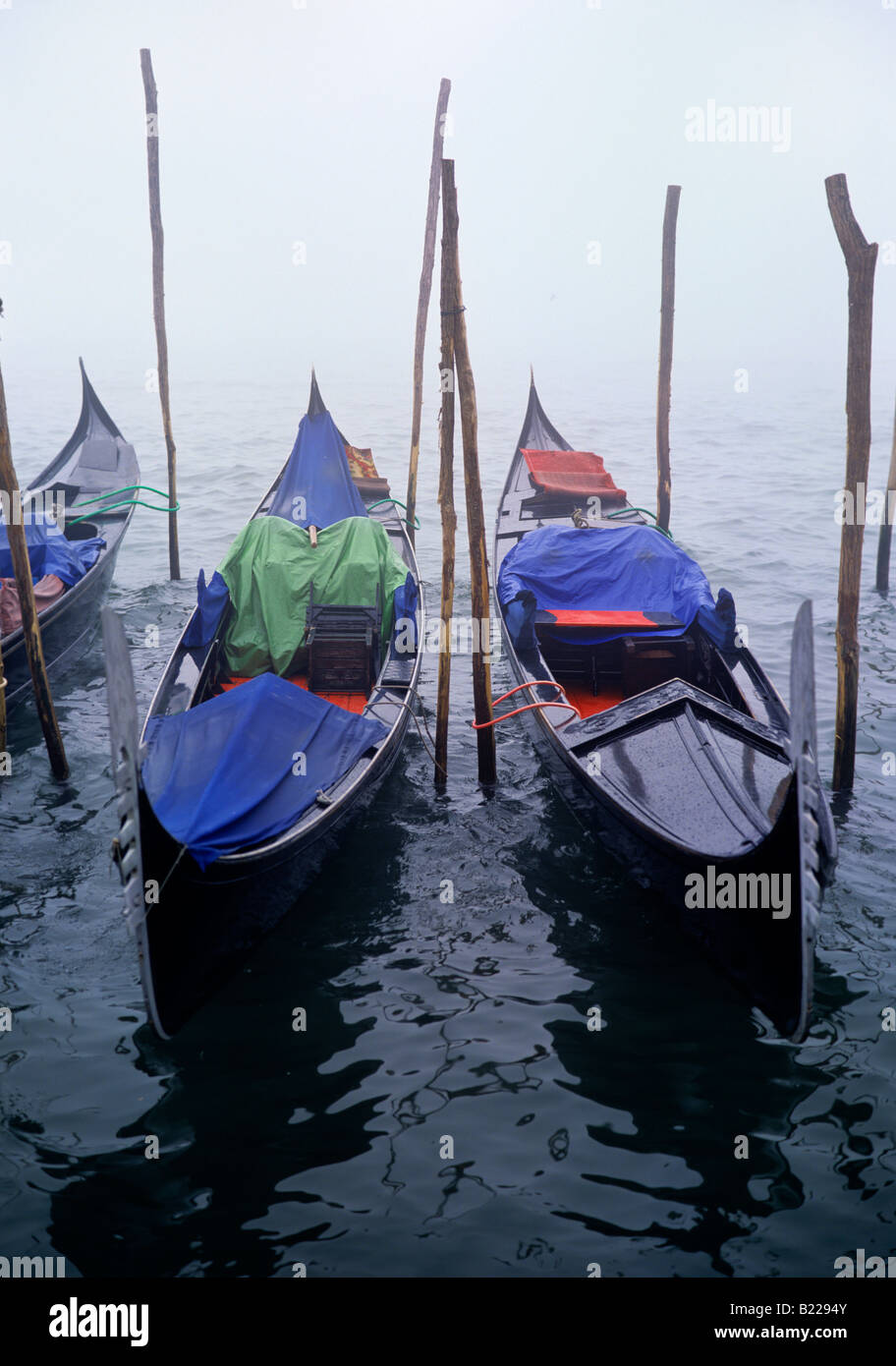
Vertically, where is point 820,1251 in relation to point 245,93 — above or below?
below

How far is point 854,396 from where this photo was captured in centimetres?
487

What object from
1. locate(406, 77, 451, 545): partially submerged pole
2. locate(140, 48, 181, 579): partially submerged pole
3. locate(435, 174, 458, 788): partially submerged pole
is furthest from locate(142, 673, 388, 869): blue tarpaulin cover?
locate(140, 48, 181, 579): partially submerged pole

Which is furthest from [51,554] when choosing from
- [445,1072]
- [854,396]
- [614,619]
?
[854,396]

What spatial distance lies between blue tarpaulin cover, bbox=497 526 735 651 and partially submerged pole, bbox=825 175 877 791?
1.22 meters

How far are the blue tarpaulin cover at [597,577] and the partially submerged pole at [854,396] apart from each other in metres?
1.22

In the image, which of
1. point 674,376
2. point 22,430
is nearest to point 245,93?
point 674,376

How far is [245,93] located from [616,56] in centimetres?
3097

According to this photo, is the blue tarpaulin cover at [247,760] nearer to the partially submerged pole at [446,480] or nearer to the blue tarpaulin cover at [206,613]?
the partially submerged pole at [446,480]

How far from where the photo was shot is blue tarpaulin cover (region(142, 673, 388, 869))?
13.2ft

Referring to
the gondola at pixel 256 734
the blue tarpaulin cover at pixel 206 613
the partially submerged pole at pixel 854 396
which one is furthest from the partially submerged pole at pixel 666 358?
the blue tarpaulin cover at pixel 206 613

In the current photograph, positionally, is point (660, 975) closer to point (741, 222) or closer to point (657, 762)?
point (657, 762)

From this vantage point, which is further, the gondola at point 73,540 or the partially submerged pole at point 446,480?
the gondola at point 73,540

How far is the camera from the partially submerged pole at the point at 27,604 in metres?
5.07

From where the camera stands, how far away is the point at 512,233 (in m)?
66.0
